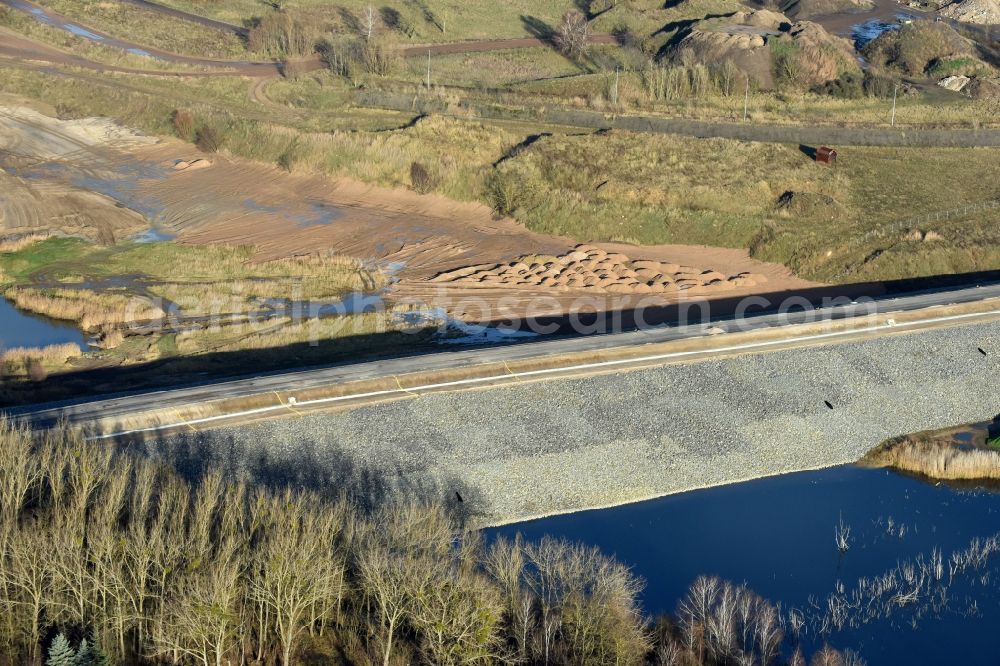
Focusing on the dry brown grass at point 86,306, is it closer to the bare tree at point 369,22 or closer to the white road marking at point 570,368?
the white road marking at point 570,368

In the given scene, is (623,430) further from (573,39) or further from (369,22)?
(369,22)

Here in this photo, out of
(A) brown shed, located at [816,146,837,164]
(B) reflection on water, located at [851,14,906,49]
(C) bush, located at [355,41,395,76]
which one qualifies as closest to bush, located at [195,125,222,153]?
(C) bush, located at [355,41,395,76]

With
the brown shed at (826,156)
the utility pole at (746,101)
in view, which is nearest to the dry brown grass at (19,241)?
the brown shed at (826,156)

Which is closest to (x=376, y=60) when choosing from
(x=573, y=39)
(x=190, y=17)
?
(x=573, y=39)

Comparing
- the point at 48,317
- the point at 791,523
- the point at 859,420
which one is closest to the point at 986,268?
the point at 859,420

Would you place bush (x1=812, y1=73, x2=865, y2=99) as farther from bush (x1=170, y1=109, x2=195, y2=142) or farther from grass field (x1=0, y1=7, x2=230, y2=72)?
grass field (x1=0, y1=7, x2=230, y2=72)
